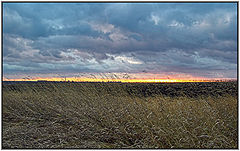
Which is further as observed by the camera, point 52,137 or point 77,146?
point 52,137

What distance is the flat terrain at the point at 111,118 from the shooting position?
9.97 feet

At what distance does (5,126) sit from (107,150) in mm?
2489

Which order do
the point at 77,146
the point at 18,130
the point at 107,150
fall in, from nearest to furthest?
the point at 107,150, the point at 77,146, the point at 18,130

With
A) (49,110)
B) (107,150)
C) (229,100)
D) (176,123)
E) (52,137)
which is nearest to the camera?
(107,150)

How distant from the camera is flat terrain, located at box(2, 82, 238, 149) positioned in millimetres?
3039

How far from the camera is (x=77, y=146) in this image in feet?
9.76

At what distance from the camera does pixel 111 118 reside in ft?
12.6

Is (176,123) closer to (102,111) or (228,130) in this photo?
(228,130)

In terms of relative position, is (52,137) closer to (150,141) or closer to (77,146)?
(77,146)

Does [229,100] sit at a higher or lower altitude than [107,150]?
higher

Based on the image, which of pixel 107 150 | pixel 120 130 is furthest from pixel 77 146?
pixel 120 130

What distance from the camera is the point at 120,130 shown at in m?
3.41

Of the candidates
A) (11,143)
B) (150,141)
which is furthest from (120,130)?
(11,143)

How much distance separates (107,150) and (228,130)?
6.13 ft
